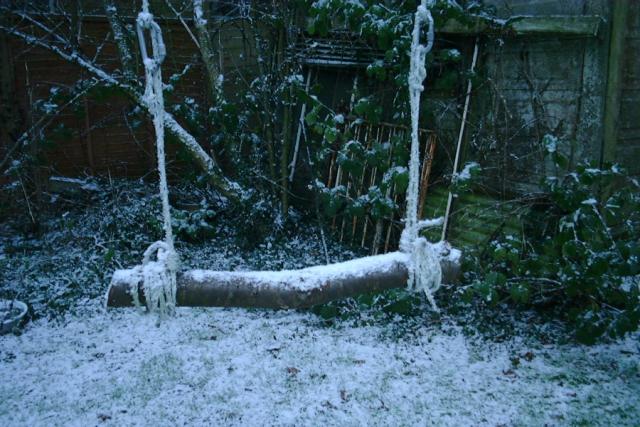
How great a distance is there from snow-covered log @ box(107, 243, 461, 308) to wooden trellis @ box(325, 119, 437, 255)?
2.41m

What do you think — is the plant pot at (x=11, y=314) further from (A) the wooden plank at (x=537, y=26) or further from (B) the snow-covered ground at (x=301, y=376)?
(A) the wooden plank at (x=537, y=26)

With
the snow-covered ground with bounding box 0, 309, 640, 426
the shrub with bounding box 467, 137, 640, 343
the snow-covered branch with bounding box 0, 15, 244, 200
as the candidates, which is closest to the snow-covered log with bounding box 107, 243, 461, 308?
the snow-covered ground with bounding box 0, 309, 640, 426

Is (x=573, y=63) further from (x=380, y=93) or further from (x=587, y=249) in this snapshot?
(x=380, y=93)

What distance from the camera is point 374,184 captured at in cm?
482

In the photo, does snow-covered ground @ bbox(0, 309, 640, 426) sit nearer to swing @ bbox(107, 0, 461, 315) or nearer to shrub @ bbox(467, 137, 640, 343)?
shrub @ bbox(467, 137, 640, 343)

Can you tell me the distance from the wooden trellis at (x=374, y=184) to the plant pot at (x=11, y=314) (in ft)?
8.71

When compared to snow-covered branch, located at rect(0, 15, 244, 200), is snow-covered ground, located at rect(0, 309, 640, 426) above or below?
below

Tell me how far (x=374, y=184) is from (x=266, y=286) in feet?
10.6

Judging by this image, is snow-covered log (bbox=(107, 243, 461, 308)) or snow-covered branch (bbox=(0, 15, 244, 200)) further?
snow-covered branch (bbox=(0, 15, 244, 200))

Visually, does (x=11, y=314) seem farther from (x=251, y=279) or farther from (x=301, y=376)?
(x=251, y=279)

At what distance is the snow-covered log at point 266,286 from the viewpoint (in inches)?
65.6

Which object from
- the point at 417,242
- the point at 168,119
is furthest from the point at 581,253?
the point at 168,119

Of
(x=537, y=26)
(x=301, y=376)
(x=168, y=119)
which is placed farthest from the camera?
(x=168, y=119)

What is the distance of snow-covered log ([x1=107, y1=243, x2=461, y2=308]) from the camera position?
5.46 ft
